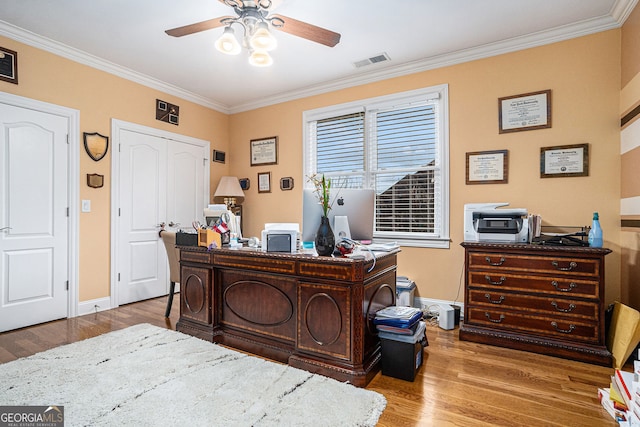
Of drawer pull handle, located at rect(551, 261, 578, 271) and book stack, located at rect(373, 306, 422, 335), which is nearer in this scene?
book stack, located at rect(373, 306, 422, 335)

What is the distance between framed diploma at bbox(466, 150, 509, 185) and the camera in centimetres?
336

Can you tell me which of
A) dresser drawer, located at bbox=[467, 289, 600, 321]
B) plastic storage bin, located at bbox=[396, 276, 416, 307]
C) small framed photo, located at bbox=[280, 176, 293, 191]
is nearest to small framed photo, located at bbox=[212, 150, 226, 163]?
small framed photo, located at bbox=[280, 176, 293, 191]

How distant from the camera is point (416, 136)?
3.90m

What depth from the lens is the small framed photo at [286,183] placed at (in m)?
4.81

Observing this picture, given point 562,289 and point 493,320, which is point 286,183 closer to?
point 493,320

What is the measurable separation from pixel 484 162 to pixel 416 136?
83 cm

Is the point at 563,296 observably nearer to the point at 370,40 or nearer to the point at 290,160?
the point at 370,40

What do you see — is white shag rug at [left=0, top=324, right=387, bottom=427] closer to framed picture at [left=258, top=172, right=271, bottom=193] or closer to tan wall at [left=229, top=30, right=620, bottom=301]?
tan wall at [left=229, top=30, right=620, bottom=301]

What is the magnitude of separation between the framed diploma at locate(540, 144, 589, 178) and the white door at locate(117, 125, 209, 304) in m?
4.42

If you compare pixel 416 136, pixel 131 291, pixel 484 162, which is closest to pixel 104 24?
pixel 131 291

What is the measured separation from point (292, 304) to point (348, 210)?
828 mm

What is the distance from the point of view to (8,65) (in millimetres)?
3133

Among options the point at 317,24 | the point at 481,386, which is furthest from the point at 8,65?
the point at 481,386

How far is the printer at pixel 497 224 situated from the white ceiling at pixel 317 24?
67.3 inches
